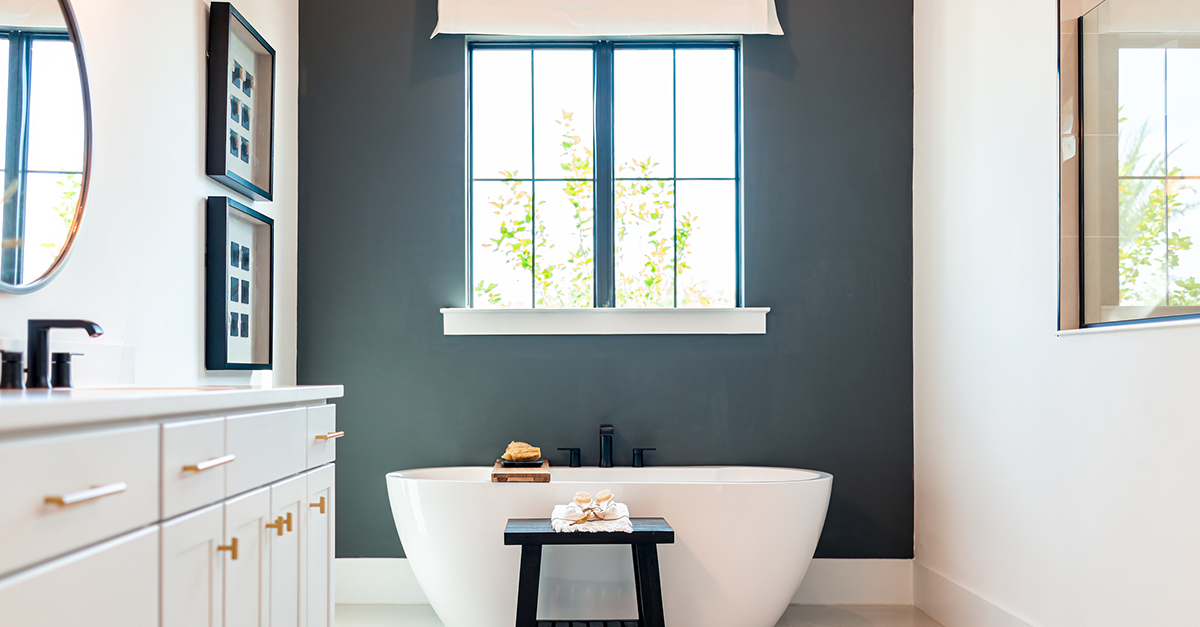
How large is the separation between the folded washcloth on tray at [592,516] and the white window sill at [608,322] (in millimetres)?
836

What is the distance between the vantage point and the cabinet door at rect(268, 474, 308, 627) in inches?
60.5

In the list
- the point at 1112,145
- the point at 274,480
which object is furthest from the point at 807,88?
the point at 274,480

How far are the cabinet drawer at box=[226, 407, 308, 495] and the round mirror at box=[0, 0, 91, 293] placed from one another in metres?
0.56

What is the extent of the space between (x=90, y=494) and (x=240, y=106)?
1.92 m

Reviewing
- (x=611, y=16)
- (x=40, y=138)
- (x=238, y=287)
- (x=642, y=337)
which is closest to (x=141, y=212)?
(x=40, y=138)

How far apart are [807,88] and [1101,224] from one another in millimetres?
1428

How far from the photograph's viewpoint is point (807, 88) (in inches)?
128

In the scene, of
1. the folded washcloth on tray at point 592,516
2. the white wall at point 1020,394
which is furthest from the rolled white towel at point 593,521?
the white wall at point 1020,394

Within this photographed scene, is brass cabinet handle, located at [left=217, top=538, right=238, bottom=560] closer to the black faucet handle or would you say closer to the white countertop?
the white countertop

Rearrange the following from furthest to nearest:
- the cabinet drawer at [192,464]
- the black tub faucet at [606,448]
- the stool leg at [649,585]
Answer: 1. the black tub faucet at [606,448]
2. the stool leg at [649,585]
3. the cabinet drawer at [192,464]

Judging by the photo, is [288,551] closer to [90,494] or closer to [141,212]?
[90,494]

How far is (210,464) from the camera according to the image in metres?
1.25

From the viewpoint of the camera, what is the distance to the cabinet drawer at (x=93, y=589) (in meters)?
0.84

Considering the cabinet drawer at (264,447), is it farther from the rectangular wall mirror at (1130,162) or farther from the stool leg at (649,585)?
the rectangular wall mirror at (1130,162)
